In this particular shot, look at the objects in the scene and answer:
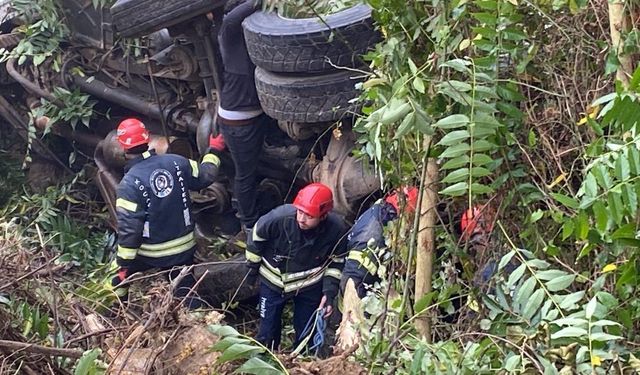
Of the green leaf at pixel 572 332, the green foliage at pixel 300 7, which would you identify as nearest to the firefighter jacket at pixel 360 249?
the green foliage at pixel 300 7

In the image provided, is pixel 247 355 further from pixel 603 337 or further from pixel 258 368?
pixel 603 337

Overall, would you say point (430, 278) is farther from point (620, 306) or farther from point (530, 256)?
→ point (620, 306)

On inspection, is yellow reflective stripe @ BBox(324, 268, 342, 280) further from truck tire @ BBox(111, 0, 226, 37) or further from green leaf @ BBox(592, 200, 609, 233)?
green leaf @ BBox(592, 200, 609, 233)

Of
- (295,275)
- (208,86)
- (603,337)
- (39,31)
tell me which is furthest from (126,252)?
(603,337)

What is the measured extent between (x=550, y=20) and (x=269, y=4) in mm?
3233

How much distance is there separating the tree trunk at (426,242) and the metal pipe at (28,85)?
4.98 metres

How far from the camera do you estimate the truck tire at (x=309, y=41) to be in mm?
4418

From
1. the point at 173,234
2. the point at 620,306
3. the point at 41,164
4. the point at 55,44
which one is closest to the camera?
the point at 620,306

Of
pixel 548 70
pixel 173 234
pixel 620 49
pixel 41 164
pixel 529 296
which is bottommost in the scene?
pixel 41 164

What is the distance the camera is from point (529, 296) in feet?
6.54

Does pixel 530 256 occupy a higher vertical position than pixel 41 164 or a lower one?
higher

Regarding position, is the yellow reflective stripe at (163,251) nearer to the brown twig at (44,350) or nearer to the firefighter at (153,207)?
the firefighter at (153,207)

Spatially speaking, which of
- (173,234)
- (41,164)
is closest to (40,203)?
(41,164)

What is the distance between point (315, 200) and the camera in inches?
191
